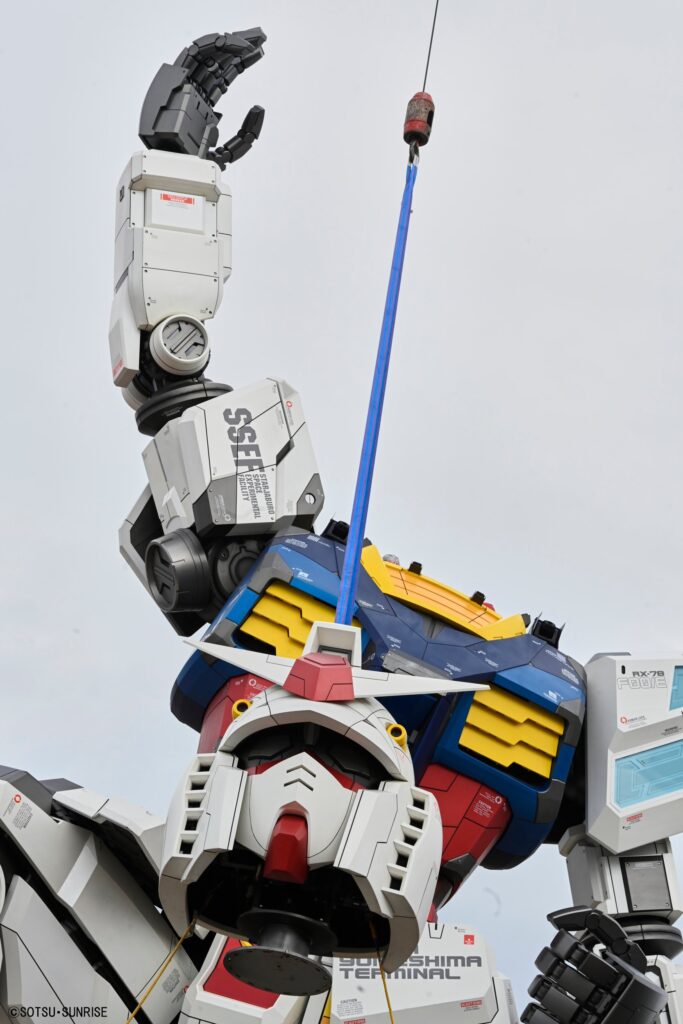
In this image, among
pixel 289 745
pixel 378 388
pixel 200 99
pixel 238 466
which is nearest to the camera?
pixel 289 745

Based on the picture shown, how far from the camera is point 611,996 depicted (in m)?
5.27

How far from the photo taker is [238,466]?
6.52m

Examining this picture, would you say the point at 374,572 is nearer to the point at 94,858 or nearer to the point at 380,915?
the point at 94,858

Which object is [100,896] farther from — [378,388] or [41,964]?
[378,388]

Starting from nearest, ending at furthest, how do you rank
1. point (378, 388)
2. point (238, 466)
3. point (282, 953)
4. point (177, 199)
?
point (282, 953)
point (378, 388)
point (238, 466)
point (177, 199)

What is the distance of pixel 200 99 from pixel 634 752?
4052 mm

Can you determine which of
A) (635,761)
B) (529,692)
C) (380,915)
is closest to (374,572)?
(529,692)

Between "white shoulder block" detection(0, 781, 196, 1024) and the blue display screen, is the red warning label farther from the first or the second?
the blue display screen

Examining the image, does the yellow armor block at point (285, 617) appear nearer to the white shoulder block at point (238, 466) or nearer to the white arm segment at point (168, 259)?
the white shoulder block at point (238, 466)

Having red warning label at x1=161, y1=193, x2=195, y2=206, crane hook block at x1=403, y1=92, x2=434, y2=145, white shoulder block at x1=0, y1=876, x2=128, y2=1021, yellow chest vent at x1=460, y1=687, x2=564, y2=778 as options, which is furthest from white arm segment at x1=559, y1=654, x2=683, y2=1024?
red warning label at x1=161, y1=193, x2=195, y2=206

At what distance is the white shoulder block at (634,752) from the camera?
6062mm

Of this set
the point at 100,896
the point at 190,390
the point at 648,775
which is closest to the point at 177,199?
the point at 190,390

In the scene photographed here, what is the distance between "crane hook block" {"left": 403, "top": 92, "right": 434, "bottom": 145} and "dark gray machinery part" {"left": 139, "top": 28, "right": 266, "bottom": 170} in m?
2.40

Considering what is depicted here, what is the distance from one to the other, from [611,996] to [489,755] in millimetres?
1171
